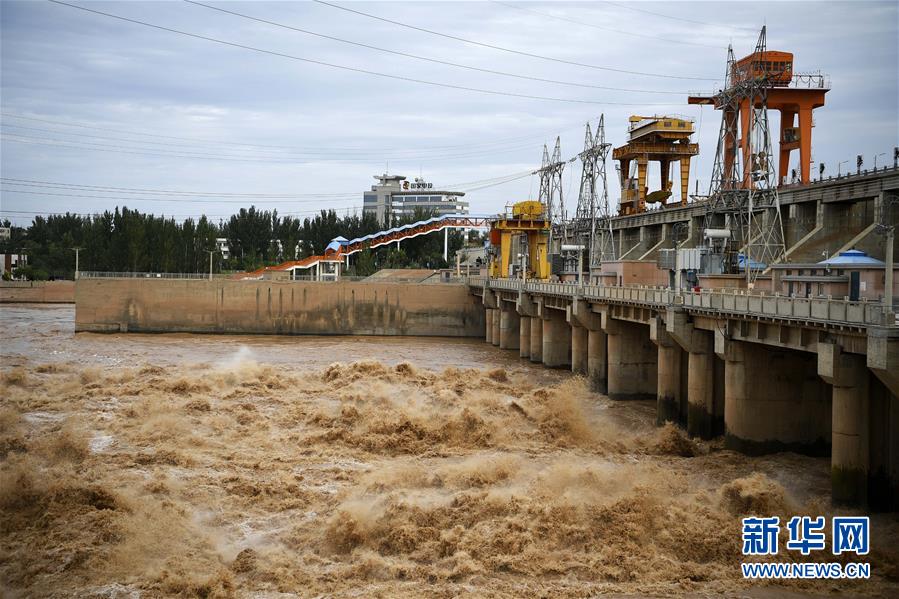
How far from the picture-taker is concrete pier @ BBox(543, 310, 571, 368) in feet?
206

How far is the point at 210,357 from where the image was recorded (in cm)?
6300

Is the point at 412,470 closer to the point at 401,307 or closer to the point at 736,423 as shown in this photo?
the point at 736,423

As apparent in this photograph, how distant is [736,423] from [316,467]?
1561cm

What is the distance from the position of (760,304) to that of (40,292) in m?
112

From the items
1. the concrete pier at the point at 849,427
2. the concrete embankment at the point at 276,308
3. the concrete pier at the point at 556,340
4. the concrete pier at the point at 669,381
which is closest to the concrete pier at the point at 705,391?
the concrete pier at the point at 669,381

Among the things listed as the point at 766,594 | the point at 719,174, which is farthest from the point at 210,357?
the point at 766,594

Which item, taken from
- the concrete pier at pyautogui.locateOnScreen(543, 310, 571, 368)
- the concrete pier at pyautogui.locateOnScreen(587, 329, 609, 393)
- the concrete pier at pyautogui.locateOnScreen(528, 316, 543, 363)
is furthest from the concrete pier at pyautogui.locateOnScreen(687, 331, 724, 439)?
the concrete pier at pyautogui.locateOnScreen(528, 316, 543, 363)

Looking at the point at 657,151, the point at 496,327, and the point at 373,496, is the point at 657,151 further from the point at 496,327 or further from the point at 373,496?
the point at 373,496

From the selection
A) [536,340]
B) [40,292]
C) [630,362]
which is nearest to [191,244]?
[40,292]

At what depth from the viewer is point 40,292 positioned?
393 ft

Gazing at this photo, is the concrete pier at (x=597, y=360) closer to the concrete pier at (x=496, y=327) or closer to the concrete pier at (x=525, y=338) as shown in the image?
the concrete pier at (x=525, y=338)

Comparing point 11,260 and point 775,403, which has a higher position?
point 11,260

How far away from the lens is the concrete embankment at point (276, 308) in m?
82.0

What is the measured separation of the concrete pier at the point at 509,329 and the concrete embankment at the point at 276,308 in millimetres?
11728
